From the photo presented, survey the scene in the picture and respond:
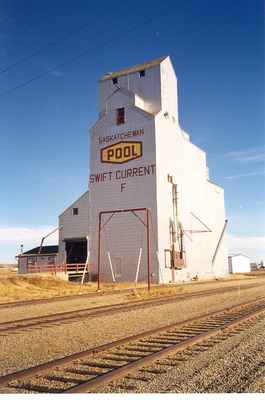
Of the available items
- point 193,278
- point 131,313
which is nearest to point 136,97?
point 193,278

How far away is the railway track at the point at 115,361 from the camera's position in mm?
5215

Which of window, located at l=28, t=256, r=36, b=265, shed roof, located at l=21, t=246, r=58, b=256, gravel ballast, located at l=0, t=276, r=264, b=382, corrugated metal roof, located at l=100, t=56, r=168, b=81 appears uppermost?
corrugated metal roof, located at l=100, t=56, r=168, b=81

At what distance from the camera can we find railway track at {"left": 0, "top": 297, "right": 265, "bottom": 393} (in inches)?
205

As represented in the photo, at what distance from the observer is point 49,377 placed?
5.59m

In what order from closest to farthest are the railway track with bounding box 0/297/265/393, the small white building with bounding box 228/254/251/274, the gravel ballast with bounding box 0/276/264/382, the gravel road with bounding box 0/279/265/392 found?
the railway track with bounding box 0/297/265/393 < the gravel road with bounding box 0/279/265/392 < the gravel ballast with bounding box 0/276/264/382 < the small white building with bounding box 228/254/251/274

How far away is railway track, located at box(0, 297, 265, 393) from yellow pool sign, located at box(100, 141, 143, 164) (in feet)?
92.3

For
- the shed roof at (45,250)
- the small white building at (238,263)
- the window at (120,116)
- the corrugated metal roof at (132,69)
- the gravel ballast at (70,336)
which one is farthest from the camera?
the small white building at (238,263)

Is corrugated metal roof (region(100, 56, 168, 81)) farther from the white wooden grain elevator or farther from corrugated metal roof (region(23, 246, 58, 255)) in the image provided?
corrugated metal roof (region(23, 246, 58, 255))

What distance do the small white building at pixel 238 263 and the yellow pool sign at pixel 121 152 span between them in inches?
1893

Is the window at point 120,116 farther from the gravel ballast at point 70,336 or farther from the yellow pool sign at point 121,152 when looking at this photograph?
the gravel ballast at point 70,336

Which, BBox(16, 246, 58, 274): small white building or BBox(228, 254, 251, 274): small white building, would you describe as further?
BBox(228, 254, 251, 274): small white building

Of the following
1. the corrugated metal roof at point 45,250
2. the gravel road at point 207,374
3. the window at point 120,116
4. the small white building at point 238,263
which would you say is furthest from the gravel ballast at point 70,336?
the small white building at point 238,263

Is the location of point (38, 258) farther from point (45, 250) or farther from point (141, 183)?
point (141, 183)

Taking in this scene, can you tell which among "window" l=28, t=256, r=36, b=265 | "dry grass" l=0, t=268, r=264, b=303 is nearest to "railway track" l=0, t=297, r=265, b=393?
"dry grass" l=0, t=268, r=264, b=303
